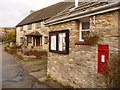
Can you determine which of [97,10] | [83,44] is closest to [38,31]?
[83,44]

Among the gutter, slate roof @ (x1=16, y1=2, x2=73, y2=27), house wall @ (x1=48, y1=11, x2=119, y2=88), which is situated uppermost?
slate roof @ (x1=16, y1=2, x2=73, y2=27)

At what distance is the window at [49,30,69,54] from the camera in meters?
5.77

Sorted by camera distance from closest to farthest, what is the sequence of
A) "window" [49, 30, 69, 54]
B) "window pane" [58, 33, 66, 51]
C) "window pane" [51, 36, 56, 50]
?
"window" [49, 30, 69, 54]
"window pane" [58, 33, 66, 51]
"window pane" [51, 36, 56, 50]

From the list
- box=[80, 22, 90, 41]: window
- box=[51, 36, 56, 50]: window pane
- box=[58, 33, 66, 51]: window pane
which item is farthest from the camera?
box=[51, 36, 56, 50]: window pane

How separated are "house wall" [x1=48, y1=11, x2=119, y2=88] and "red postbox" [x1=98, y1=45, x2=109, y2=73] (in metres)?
0.14

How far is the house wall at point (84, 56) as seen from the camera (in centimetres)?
397

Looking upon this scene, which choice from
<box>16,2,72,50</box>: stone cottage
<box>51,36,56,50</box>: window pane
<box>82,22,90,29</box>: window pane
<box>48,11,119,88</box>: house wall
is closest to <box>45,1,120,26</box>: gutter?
<box>48,11,119,88</box>: house wall

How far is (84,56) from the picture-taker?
193 inches

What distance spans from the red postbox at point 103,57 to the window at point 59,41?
1.86 metres

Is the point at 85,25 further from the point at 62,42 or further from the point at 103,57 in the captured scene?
the point at 103,57

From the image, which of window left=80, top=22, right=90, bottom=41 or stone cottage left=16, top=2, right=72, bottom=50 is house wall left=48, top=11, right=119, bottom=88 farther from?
stone cottage left=16, top=2, right=72, bottom=50

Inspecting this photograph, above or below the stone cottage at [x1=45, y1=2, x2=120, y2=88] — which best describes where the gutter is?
above

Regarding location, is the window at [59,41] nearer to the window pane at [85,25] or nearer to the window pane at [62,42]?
the window pane at [62,42]

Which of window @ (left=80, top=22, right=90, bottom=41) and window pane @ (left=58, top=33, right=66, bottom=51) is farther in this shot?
window pane @ (left=58, top=33, right=66, bottom=51)
